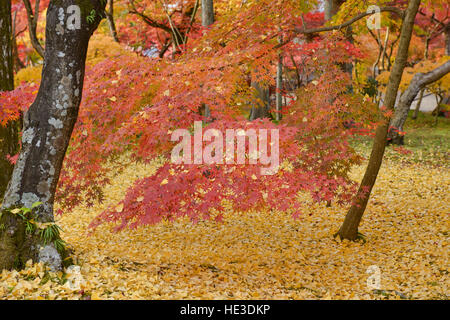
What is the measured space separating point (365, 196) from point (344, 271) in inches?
45.2

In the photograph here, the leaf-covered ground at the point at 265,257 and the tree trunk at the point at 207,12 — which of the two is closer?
the leaf-covered ground at the point at 265,257

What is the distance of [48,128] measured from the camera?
13.6 feet

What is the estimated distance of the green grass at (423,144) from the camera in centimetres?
1148

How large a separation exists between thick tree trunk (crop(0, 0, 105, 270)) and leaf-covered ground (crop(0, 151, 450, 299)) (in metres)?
0.25

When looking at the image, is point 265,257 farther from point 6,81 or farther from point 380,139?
point 6,81

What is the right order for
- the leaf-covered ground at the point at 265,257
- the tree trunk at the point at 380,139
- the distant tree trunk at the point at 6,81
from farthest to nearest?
1. the distant tree trunk at the point at 6,81
2. the tree trunk at the point at 380,139
3. the leaf-covered ground at the point at 265,257

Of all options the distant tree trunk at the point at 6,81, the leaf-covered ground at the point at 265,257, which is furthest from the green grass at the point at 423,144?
the distant tree trunk at the point at 6,81

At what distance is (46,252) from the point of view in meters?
4.15

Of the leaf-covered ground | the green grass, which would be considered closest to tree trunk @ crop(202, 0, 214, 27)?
the leaf-covered ground

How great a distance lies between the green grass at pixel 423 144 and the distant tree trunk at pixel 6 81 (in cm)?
890

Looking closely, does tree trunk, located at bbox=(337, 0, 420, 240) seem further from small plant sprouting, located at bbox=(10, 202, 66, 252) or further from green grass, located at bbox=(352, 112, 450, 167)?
green grass, located at bbox=(352, 112, 450, 167)

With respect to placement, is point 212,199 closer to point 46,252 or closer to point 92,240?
point 46,252

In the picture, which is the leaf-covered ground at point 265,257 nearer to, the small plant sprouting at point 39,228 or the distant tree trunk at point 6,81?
the small plant sprouting at point 39,228

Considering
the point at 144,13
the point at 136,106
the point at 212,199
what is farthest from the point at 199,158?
the point at 144,13
